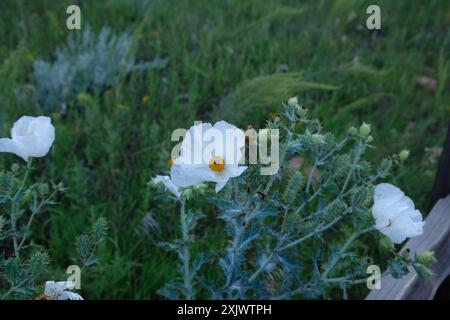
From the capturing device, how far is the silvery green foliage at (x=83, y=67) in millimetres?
2740

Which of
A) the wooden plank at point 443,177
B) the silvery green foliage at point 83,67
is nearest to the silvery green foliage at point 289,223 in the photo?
the wooden plank at point 443,177

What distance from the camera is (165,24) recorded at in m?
3.29

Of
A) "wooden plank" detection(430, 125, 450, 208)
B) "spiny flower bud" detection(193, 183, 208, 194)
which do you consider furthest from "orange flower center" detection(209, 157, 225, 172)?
"wooden plank" detection(430, 125, 450, 208)

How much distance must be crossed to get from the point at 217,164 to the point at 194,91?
1.47 meters

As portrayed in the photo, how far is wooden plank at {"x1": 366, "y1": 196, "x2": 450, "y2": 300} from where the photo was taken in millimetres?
1764

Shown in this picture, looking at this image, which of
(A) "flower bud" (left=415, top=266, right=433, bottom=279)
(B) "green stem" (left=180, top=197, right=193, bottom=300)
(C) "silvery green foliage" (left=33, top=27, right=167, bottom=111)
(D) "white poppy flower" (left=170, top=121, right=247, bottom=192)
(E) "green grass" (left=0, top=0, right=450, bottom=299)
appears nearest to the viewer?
(D) "white poppy flower" (left=170, top=121, right=247, bottom=192)

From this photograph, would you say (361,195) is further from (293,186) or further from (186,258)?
(186,258)

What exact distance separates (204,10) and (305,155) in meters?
1.28

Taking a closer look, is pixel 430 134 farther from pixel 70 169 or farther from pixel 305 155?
pixel 70 169

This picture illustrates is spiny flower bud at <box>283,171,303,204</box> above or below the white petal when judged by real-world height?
below

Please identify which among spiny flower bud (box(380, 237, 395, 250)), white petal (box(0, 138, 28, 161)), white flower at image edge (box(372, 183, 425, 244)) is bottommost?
spiny flower bud (box(380, 237, 395, 250))

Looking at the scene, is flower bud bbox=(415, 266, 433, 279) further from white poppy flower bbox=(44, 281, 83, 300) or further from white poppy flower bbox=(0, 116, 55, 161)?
white poppy flower bbox=(0, 116, 55, 161)

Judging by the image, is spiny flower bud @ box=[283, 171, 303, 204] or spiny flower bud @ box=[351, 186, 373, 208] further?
spiny flower bud @ box=[283, 171, 303, 204]

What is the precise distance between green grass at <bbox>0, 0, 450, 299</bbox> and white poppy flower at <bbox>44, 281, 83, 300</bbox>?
0.57m
